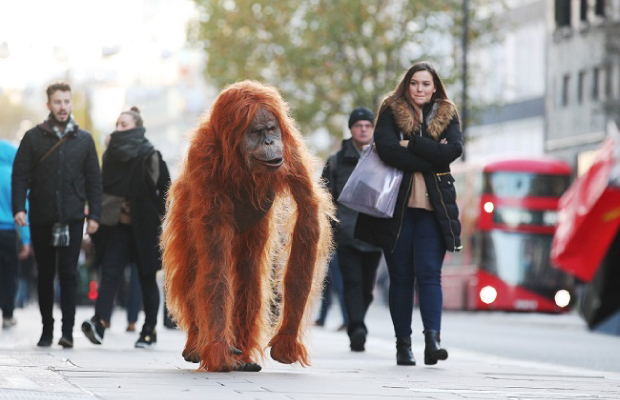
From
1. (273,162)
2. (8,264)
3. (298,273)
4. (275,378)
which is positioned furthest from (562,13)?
(275,378)

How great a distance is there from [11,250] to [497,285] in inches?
839

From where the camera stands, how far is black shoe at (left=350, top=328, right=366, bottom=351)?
13.4 meters

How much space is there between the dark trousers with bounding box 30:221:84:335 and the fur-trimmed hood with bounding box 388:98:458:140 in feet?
8.78

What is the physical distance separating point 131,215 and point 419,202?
3224mm

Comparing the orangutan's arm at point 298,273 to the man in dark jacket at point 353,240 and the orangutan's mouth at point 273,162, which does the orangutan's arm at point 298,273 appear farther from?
the man in dark jacket at point 353,240

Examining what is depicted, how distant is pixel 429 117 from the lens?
1104 cm

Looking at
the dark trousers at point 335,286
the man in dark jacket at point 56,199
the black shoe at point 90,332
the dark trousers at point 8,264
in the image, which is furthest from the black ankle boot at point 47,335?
the dark trousers at point 335,286

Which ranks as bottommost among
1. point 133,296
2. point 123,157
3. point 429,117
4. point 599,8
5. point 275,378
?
point 275,378

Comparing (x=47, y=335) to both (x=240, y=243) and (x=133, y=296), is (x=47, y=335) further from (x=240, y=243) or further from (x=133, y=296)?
(x=133, y=296)

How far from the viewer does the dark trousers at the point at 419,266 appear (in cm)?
1079

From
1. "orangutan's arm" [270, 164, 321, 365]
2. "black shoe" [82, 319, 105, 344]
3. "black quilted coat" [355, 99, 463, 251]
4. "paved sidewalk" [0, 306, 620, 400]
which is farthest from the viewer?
"black shoe" [82, 319, 105, 344]

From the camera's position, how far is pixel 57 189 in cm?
1215

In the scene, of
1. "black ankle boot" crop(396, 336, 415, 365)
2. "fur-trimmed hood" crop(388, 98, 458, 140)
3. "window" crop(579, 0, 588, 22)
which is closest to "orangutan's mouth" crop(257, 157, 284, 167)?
"fur-trimmed hood" crop(388, 98, 458, 140)

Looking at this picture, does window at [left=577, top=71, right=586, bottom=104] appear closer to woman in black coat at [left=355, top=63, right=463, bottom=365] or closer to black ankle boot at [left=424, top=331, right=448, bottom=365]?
woman in black coat at [left=355, top=63, right=463, bottom=365]
